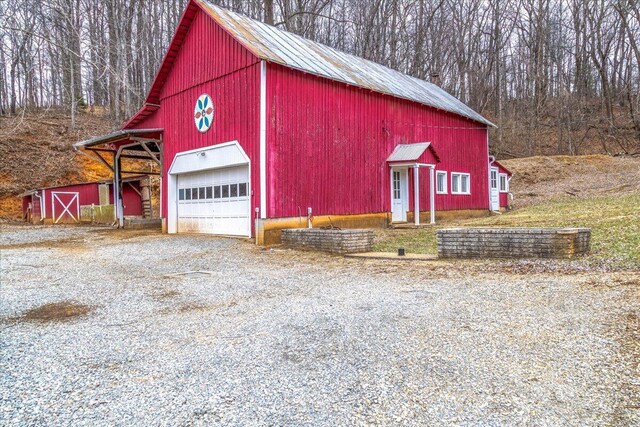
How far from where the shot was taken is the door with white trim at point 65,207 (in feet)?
68.8

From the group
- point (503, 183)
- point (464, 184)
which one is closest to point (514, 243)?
point (464, 184)

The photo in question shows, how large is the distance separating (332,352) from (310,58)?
1214 cm

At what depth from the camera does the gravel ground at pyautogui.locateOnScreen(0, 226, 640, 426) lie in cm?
268

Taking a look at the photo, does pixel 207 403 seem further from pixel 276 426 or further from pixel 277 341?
pixel 277 341

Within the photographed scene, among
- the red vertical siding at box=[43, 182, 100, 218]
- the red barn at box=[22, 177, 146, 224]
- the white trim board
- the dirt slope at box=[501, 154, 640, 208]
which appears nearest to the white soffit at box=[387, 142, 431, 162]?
the white trim board

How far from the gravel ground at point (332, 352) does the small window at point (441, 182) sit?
11682 mm

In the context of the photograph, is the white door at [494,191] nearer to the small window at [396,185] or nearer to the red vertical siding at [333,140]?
the red vertical siding at [333,140]

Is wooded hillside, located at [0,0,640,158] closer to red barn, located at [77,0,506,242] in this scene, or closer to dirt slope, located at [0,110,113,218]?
dirt slope, located at [0,110,113,218]

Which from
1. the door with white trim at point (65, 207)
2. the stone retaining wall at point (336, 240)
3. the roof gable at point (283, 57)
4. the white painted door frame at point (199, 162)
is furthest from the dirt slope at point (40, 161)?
the stone retaining wall at point (336, 240)

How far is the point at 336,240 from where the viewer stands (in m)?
9.87

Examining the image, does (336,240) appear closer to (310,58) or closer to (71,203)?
(310,58)

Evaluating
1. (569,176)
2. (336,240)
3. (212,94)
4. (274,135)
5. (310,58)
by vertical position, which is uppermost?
(310,58)

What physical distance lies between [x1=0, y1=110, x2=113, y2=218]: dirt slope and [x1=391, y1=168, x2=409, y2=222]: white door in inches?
698

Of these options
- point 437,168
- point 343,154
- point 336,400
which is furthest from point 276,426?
point 437,168
